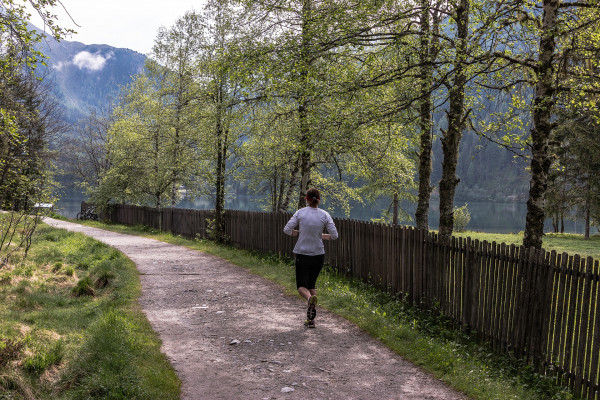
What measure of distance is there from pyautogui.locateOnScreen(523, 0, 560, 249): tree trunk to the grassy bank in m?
6.43

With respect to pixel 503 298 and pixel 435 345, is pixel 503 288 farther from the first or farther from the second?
pixel 435 345

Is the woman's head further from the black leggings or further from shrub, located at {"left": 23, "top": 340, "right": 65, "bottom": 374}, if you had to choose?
shrub, located at {"left": 23, "top": 340, "right": 65, "bottom": 374}

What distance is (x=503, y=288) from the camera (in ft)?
24.5

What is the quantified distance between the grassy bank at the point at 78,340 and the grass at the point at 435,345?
3.30 meters

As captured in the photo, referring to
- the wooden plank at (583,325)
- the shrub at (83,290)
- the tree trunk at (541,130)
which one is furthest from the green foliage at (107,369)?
the tree trunk at (541,130)

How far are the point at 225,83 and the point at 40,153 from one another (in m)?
25.1

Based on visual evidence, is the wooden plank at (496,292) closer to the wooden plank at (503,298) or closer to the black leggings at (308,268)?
the wooden plank at (503,298)

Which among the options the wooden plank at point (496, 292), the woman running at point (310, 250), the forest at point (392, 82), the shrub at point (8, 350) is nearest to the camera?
the shrub at point (8, 350)

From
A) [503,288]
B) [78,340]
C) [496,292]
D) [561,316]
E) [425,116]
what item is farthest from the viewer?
[425,116]

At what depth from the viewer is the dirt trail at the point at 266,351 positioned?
535cm

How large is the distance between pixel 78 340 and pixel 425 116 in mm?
9136

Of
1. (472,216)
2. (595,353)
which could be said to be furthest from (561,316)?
(472,216)

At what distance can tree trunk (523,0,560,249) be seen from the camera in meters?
8.08

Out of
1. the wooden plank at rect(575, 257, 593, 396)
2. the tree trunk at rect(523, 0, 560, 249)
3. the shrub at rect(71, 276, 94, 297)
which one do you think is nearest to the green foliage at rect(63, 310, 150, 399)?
the shrub at rect(71, 276, 94, 297)
